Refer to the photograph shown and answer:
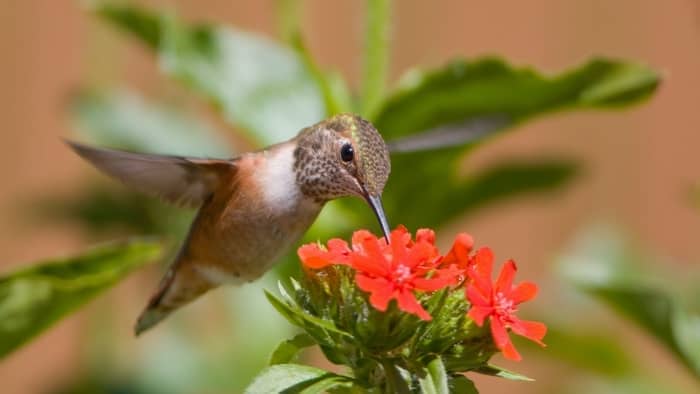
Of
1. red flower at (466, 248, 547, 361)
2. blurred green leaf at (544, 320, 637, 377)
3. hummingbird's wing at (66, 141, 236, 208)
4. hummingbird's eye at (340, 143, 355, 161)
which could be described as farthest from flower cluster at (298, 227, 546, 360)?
blurred green leaf at (544, 320, 637, 377)

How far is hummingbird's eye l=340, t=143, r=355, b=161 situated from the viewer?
3.20ft

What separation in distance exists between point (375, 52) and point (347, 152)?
361 millimetres

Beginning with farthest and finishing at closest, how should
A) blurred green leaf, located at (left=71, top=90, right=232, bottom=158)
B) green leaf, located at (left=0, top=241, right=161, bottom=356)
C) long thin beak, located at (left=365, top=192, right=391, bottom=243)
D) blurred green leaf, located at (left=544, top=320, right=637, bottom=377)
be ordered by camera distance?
1. blurred green leaf, located at (left=71, top=90, right=232, bottom=158)
2. blurred green leaf, located at (left=544, top=320, right=637, bottom=377)
3. green leaf, located at (left=0, top=241, right=161, bottom=356)
4. long thin beak, located at (left=365, top=192, right=391, bottom=243)

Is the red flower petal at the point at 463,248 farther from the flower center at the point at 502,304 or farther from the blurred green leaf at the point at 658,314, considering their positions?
the blurred green leaf at the point at 658,314

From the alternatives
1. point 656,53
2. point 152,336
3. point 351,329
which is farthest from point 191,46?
point 656,53

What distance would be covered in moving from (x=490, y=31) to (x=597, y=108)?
149 centimetres

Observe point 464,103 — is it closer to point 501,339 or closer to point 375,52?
point 375,52

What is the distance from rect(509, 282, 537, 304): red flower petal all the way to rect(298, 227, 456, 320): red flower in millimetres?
57

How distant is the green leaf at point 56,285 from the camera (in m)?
1.11

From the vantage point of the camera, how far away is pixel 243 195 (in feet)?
3.67

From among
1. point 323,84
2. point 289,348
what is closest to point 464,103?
point 323,84

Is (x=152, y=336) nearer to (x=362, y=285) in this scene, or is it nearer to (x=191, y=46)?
(x=191, y=46)

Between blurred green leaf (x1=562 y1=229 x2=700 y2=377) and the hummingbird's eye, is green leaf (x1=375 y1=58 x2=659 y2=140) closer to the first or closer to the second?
blurred green leaf (x1=562 y1=229 x2=700 y2=377)

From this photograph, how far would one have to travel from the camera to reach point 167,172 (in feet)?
3.69
